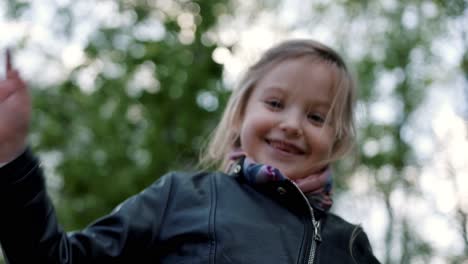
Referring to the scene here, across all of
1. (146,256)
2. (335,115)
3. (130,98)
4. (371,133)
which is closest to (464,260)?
(335,115)

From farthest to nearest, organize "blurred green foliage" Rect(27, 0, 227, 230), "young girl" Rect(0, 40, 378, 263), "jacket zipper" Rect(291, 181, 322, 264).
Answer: "blurred green foliage" Rect(27, 0, 227, 230) < "jacket zipper" Rect(291, 181, 322, 264) < "young girl" Rect(0, 40, 378, 263)

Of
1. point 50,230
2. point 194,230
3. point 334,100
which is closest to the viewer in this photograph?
point 50,230

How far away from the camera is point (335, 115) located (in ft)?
6.84

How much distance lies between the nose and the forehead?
77mm

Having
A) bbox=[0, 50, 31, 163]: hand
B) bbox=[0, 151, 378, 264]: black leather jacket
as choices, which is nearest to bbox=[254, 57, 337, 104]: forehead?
bbox=[0, 151, 378, 264]: black leather jacket

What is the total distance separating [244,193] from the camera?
1.81 meters

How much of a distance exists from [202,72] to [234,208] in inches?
200

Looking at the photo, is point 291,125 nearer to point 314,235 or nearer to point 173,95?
point 314,235

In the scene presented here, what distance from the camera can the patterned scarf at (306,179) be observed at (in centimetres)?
179

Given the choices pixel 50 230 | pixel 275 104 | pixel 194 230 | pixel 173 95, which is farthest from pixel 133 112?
pixel 50 230

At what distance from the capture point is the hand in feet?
3.98

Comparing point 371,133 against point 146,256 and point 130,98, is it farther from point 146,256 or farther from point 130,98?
point 146,256

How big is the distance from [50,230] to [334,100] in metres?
1.09

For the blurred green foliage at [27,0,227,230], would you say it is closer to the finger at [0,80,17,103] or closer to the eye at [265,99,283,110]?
the eye at [265,99,283,110]
